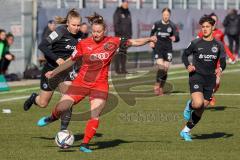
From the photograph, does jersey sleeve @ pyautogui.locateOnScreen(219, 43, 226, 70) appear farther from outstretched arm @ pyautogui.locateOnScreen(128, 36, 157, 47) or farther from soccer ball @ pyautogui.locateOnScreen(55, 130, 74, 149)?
soccer ball @ pyautogui.locateOnScreen(55, 130, 74, 149)

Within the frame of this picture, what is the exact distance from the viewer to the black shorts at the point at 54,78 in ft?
46.9

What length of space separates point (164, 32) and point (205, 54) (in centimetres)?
880

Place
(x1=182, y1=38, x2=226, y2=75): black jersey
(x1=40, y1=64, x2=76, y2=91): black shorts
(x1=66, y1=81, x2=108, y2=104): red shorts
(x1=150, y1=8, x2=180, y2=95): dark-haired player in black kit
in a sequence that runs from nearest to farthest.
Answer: (x1=66, y1=81, x2=108, y2=104): red shorts, (x1=182, y1=38, x2=226, y2=75): black jersey, (x1=40, y1=64, x2=76, y2=91): black shorts, (x1=150, y1=8, x2=180, y2=95): dark-haired player in black kit

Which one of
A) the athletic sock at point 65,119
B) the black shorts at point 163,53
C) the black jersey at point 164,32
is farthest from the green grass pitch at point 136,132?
the black jersey at point 164,32

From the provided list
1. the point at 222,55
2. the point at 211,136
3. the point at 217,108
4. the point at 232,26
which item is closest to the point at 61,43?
the point at 222,55

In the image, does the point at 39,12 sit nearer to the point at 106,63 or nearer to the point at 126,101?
the point at 126,101

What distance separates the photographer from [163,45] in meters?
22.9

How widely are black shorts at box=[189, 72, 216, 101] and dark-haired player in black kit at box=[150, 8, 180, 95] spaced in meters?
8.49

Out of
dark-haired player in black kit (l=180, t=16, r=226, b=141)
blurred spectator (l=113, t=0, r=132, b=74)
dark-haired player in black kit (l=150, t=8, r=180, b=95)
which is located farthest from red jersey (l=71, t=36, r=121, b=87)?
blurred spectator (l=113, t=0, r=132, b=74)

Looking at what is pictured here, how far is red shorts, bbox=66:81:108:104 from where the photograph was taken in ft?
40.9

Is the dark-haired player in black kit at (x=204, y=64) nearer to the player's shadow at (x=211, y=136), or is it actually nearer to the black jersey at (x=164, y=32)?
the player's shadow at (x=211, y=136)

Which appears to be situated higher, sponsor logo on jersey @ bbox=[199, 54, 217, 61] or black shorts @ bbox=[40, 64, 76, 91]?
sponsor logo on jersey @ bbox=[199, 54, 217, 61]

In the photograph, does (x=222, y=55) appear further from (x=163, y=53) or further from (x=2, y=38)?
(x=2, y=38)

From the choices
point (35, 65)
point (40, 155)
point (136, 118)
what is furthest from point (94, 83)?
point (35, 65)
